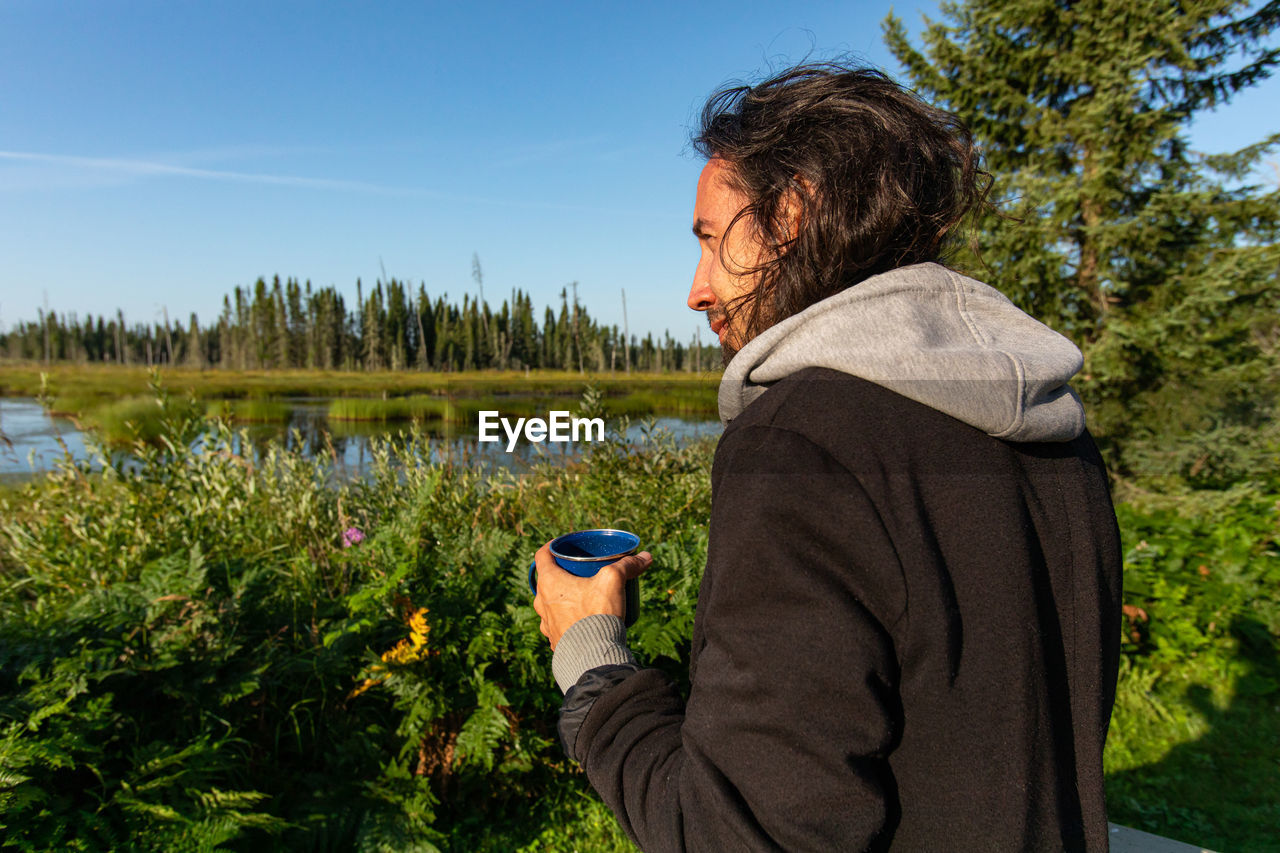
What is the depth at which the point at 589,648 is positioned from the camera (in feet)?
→ 3.97

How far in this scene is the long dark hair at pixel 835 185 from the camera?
1.11 m

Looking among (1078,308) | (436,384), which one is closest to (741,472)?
(1078,308)

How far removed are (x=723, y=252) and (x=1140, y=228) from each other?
23.9ft

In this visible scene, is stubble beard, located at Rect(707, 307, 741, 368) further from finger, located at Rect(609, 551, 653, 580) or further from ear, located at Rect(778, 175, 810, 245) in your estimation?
finger, located at Rect(609, 551, 653, 580)

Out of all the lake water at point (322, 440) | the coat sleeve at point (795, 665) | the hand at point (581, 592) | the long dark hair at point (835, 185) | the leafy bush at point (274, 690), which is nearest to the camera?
the coat sleeve at point (795, 665)

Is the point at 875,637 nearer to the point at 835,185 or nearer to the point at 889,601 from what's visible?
the point at 889,601

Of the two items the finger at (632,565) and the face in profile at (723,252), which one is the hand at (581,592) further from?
the face in profile at (723,252)

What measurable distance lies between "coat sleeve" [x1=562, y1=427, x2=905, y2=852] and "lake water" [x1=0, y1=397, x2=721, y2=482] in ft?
13.5

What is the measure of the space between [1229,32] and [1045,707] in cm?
883

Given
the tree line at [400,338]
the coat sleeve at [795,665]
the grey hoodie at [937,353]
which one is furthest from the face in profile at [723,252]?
the tree line at [400,338]

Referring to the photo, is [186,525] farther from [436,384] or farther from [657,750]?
[436,384]

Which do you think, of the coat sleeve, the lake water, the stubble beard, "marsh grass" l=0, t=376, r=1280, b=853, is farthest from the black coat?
the lake water

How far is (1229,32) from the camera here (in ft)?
22.2

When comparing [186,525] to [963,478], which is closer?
[963,478]
